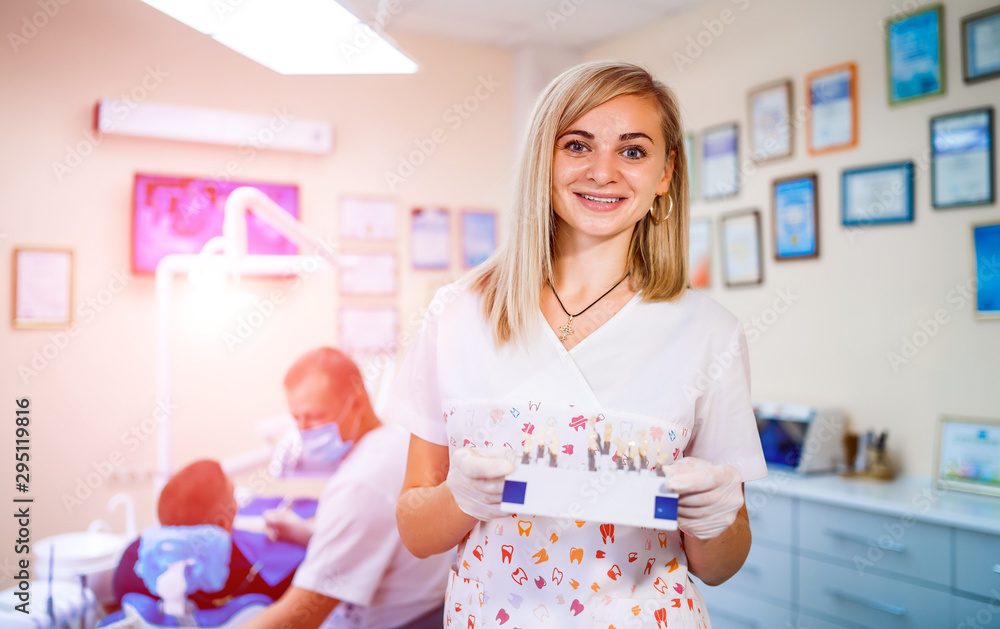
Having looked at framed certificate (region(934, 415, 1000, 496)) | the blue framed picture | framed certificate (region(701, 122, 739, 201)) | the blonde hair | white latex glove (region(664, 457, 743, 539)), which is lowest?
framed certificate (region(934, 415, 1000, 496))

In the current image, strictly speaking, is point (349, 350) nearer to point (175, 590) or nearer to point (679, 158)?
point (175, 590)

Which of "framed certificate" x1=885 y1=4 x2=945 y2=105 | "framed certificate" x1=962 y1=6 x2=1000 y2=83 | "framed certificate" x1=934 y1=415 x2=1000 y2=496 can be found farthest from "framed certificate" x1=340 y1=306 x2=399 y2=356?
"framed certificate" x1=962 y1=6 x2=1000 y2=83

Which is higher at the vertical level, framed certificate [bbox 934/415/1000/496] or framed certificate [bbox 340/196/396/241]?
framed certificate [bbox 340/196/396/241]

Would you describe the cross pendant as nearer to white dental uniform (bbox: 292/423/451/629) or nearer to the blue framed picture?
white dental uniform (bbox: 292/423/451/629)

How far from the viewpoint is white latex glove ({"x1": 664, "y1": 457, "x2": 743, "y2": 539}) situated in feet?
3.26

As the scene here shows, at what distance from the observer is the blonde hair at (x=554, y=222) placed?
126 cm

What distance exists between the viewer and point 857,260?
282 cm

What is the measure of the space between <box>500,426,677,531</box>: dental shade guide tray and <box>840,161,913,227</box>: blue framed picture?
2.13m

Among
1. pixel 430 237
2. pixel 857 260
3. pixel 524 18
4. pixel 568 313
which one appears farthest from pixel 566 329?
pixel 524 18

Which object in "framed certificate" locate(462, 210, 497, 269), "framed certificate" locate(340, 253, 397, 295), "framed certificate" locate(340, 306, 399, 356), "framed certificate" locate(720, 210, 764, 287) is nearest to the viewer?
"framed certificate" locate(340, 306, 399, 356)

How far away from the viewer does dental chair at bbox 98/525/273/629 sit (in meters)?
1.76

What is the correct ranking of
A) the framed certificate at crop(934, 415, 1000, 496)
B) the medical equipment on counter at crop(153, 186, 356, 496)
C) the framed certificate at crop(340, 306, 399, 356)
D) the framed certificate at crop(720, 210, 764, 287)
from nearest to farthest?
the medical equipment on counter at crop(153, 186, 356, 496) < the framed certificate at crop(934, 415, 1000, 496) < the framed certificate at crop(340, 306, 399, 356) < the framed certificate at crop(720, 210, 764, 287)

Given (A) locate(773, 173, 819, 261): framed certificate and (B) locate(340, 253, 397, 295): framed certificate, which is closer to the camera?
(B) locate(340, 253, 397, 295): framed certificate

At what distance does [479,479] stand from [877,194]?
232cm
